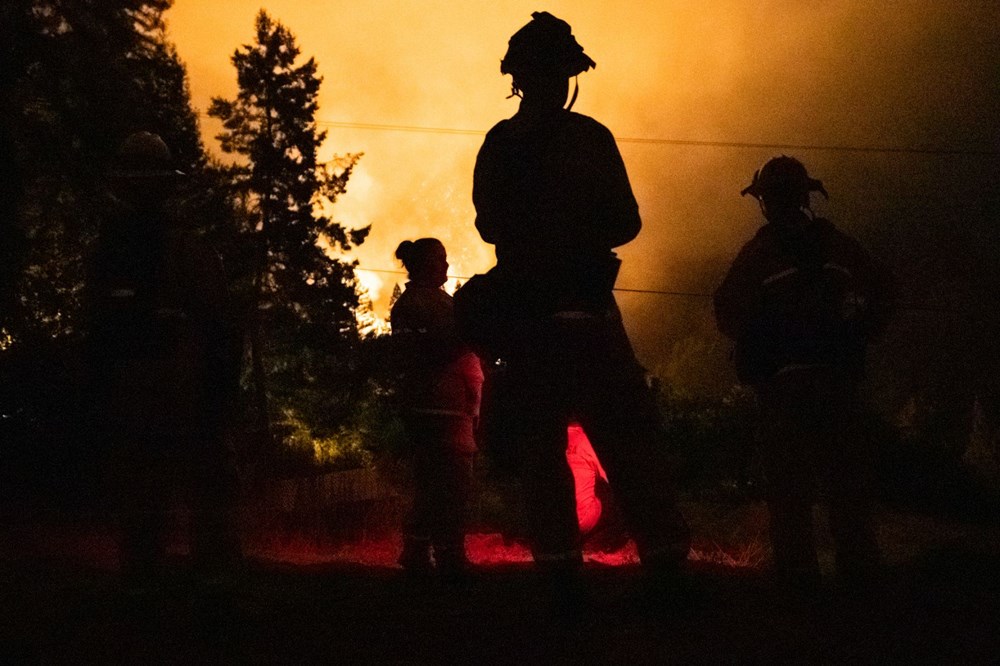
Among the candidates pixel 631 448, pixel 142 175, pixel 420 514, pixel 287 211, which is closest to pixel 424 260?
pixel 420 514

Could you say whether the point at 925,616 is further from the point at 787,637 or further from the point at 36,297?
the point at 36,297

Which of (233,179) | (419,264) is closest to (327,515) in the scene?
(419,264)

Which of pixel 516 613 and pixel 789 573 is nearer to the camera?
pixel 516 613

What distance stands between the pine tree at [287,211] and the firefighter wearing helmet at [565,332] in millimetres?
25105

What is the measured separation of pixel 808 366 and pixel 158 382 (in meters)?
2.74

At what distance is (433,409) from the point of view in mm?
5668

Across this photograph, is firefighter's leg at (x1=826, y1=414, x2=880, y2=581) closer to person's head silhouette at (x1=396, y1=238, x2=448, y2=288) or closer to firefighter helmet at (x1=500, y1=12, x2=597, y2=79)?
firefighter helmet at (x1=500, y1=12, x2=597, y2=79)

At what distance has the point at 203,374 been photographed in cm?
420

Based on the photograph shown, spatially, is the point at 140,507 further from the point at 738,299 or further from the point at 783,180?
the point at 783,180

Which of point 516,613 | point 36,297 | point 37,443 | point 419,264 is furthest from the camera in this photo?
point 36,297

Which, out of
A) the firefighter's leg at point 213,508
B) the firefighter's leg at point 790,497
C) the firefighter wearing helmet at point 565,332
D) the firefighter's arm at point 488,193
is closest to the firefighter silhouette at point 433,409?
the firefighter's leg at point 213,508

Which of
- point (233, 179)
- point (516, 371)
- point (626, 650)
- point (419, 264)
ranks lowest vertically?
point (626, 650)

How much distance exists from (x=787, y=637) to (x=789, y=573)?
1.08 m

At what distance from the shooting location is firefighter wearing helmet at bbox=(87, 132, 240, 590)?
4.15 meters
